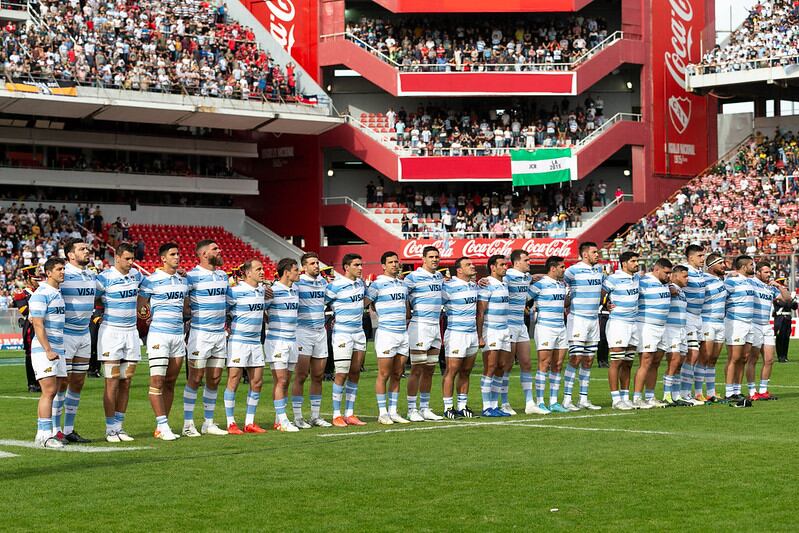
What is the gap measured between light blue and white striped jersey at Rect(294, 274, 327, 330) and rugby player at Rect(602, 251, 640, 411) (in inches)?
169

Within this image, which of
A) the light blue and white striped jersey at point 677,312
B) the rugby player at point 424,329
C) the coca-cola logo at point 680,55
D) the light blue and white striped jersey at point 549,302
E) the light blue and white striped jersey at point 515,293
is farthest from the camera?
the coca-cola logo at point 680,55

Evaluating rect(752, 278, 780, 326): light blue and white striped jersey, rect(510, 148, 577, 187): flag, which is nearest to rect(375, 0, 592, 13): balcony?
rect(510, 148, 577, 187): flag

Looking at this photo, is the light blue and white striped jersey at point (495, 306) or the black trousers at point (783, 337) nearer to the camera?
the light blue and white striped jersey at point (495, 306)

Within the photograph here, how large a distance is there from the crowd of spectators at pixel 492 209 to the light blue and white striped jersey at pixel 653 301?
3428 centimetres

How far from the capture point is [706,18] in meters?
59.4

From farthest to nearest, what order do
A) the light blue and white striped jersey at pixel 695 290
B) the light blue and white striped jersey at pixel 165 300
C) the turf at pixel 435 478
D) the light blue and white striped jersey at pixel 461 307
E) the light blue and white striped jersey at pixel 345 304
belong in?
1. the light blue and white striped jersey at pixel 695 290
2. the light blue and white striped jersey at pixel 461 307
3. the light blue and white striped jersey at pixel 345 304
4. the light blue and white striped jersey at pixel 165 300
5. the turf at pixel 435 478

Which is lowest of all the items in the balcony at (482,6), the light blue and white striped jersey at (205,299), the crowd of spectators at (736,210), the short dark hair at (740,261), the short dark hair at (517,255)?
the light blue and white striped jersey at (205,299)

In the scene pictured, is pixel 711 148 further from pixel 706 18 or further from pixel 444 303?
pixel 444 303

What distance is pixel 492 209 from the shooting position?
179 ft

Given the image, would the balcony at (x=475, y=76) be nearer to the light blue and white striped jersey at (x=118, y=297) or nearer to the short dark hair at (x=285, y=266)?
the short dark hair at (x=285, y=266)

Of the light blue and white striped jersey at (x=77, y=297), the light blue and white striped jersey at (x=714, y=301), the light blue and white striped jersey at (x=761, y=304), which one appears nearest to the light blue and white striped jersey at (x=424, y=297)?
the light blue and white striped jersey at (x=77, y=297)

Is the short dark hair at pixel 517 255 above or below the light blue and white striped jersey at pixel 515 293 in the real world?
above

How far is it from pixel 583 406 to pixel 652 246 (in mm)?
32544

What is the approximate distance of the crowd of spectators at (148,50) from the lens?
4497cm
